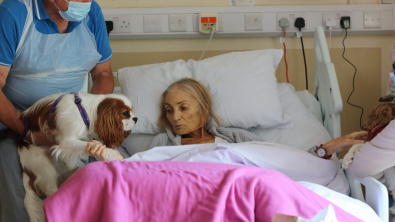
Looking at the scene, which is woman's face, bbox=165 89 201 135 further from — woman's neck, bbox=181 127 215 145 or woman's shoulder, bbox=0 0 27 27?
woman's shoulder, bbox=0 0 27 27

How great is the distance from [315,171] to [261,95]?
57cm

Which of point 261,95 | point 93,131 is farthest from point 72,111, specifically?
point 261,95

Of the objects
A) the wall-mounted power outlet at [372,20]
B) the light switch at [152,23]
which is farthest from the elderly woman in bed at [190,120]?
the wall-mounted power outlet at [372,20]

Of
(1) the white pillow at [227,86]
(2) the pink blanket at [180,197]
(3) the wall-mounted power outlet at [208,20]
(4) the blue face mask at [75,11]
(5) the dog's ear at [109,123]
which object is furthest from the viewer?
(3) the wall-mounted power outlet at [208,20]

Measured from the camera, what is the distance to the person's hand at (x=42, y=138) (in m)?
1.68

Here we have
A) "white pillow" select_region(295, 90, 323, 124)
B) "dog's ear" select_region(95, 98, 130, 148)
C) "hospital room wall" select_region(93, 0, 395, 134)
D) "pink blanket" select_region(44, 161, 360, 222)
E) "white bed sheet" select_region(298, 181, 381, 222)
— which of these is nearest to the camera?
"pink blanket" select_region(44, 161, 360, 222)

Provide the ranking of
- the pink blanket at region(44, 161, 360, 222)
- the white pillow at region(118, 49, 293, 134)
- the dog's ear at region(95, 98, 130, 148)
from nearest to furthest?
the pink blanket at region(44, 161, 360, 222), the dog's ear at region(95, 98, 130, 148), the white pillow at region(118, 49, 293, 134)

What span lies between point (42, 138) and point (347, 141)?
4.10 ft

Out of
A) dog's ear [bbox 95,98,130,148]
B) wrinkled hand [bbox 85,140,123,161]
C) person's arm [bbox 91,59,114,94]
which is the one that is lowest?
wrinkled hand [bbox 85,140,123,161]

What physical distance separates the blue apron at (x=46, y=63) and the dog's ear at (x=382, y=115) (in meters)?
1.28

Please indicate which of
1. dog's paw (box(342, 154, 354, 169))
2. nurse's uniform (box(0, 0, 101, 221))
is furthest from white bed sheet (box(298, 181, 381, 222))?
nurse's uniform (box(0, 0, 101, 221))

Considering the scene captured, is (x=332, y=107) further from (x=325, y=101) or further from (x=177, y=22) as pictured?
(x=177, y=22)

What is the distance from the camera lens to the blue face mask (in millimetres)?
1735

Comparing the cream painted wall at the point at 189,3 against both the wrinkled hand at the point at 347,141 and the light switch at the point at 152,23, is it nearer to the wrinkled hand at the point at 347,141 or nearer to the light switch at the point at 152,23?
the light switch at the point at 152,23
